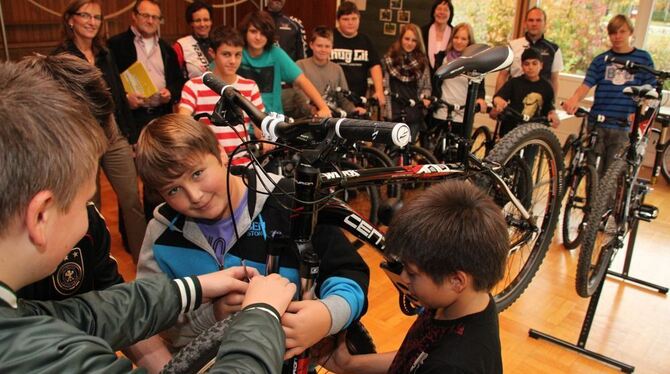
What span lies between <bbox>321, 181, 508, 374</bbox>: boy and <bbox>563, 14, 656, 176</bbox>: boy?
8.94 feet

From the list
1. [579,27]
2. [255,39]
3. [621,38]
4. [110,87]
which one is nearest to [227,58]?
[255,39]

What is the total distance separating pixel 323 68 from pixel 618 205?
82.3 inches

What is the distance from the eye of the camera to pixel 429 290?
108 centimetres

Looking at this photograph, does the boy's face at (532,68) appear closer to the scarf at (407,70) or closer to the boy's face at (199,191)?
the scarf at (407,70)

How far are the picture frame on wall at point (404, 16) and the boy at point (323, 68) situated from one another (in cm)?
215

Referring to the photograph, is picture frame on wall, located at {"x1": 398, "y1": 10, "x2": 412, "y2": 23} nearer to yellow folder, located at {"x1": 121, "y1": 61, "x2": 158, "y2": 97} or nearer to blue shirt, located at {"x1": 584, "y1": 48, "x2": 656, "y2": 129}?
blue shirt, located at {"x1": 584, "y1": 48, "x2": 656, "y2": 129}

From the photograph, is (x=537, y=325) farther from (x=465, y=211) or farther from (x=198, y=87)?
(x=198, y=87)

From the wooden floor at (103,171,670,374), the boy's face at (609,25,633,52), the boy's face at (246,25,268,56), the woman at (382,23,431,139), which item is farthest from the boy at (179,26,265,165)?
the boy's face at (609,25,633,52)

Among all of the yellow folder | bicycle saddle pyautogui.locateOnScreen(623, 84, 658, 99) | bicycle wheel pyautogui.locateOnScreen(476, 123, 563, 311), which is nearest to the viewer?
bicycle wheel pyautogui.locateOnScreen(476, 123, 563, 311)

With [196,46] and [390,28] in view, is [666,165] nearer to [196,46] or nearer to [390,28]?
[390,28]

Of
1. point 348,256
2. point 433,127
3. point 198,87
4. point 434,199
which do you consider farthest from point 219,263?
point 433,127

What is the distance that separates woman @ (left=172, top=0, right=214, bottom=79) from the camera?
324 cm

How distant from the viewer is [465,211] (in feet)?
3.55

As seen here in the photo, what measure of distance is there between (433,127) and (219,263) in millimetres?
3433
